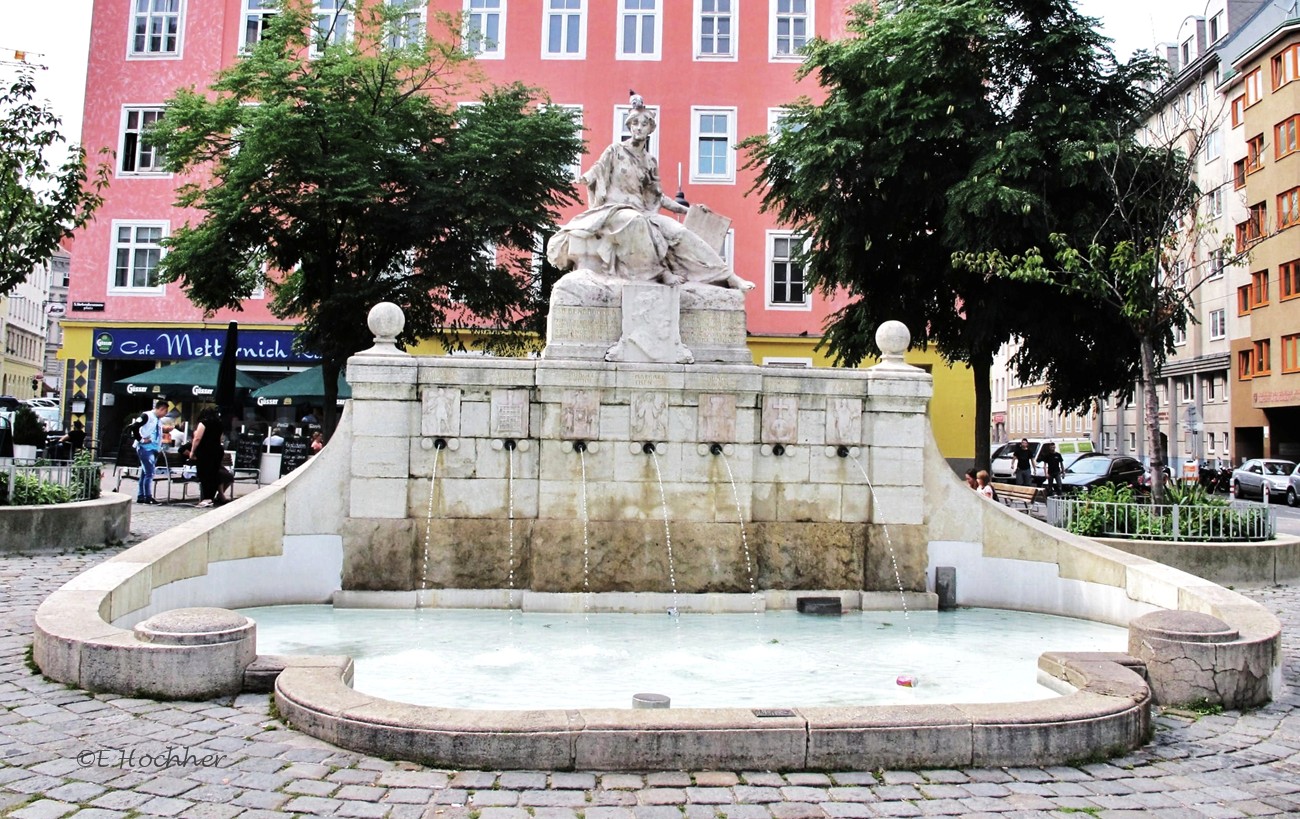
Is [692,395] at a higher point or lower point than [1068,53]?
lower

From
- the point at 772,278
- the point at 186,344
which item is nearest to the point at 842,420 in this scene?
the point at 772,278

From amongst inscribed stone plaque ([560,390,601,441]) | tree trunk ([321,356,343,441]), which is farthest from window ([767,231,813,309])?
inscribed stone plaque ([560,390,601,441])

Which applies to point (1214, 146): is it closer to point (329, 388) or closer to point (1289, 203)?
point (1289, 203)

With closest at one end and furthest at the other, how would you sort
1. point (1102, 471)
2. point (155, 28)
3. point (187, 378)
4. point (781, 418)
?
point (781, 418) → point (187, 378) → point (1102, 471) → point (155, 28)

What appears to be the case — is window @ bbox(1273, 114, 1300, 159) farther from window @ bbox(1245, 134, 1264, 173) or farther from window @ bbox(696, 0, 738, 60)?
window @ bbox(696, 0, 738, 60)

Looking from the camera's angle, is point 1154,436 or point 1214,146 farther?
point 1214,146

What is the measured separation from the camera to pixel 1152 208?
1869 cm

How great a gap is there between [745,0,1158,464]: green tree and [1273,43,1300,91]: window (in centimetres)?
2503

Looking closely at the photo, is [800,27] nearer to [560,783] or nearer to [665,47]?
[665,47]

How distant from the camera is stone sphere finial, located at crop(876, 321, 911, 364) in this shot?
33.0 feet

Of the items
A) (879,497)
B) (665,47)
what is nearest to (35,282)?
(665,47)

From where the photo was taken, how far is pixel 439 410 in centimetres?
945

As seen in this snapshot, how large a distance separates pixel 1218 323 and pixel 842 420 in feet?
152

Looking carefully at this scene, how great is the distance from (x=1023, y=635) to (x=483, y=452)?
4.86 metres
